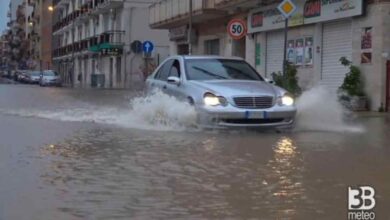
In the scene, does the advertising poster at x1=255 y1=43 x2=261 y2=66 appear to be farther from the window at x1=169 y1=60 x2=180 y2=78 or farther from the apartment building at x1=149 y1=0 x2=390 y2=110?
the window at x1=169 y1=60 x2=180 y2=78

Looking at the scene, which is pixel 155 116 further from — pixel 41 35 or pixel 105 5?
pixel 41 35

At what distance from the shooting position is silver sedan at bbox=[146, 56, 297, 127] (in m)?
11.4

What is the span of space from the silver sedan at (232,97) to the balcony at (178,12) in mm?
16747

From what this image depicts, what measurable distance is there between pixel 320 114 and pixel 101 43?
42.4m

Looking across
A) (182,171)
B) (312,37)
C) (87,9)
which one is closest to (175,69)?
(182,171)

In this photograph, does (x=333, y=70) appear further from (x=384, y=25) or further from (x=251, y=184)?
(x=251, y=184)

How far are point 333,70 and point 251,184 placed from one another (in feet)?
50.7

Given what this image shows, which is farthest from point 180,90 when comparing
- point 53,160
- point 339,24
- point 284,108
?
point 339,24

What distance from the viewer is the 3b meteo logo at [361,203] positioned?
5.55 metres

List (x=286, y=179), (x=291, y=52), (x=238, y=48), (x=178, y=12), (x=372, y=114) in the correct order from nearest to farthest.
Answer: (x=286, y=179)
(x=372, y=114)
(x=291, y=52)
(x=238, y=48)
(x=178, y=12)

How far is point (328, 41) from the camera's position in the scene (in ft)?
72.6

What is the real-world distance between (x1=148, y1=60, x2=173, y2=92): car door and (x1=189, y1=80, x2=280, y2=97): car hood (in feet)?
5.06

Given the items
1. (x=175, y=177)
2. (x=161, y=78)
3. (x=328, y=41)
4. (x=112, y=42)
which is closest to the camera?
(x=175, y=177)

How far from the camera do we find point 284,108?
11711mm
